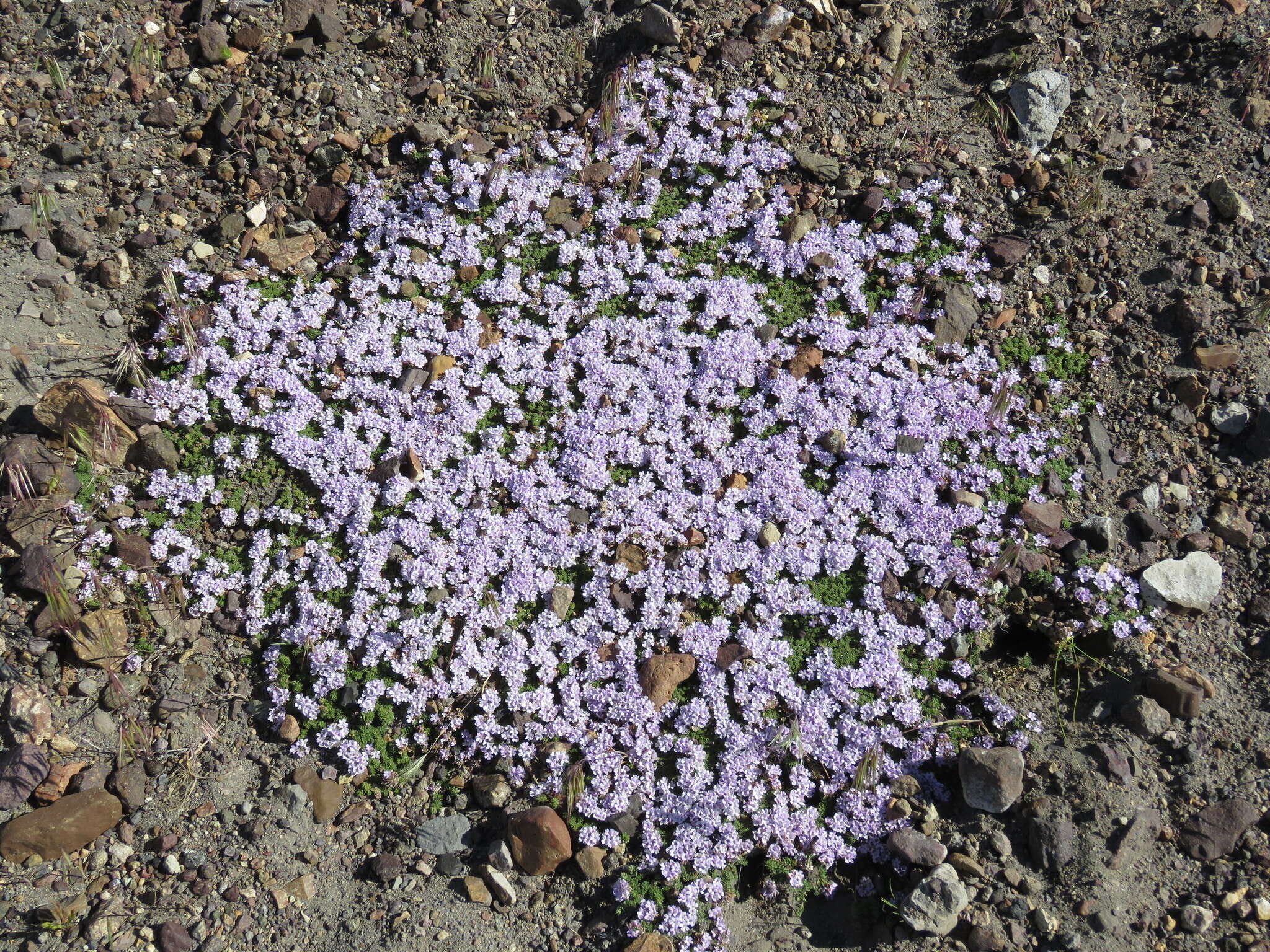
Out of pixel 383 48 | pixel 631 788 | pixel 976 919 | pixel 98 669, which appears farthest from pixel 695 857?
pixel 383 48

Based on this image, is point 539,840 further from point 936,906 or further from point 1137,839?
point 1137,839

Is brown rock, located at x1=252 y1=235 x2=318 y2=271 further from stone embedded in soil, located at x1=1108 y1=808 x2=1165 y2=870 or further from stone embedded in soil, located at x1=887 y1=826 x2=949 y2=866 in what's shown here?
stone embedded in soil, located at x1=1108 y1=808 x2=1165 y2=870

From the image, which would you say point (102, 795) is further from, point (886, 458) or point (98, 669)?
point (886, 458)

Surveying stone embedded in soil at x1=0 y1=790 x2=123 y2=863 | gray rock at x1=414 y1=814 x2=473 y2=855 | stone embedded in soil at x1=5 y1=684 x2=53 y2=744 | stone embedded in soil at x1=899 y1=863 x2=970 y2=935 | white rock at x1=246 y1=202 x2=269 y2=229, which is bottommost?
stone embedded in soil at x1=0 y1=790 x2=123 y2=863

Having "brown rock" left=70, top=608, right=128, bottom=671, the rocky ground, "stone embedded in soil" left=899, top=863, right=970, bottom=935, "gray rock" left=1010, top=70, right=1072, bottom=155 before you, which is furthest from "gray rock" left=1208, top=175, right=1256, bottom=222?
"brown rock" left=70, top=608, right=128, bottom=671

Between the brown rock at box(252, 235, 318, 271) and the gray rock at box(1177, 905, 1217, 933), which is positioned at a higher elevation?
the brown rock at box(252, 235, 318, 271)

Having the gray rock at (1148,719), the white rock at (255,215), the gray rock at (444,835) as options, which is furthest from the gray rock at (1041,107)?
the gray rock at (444,835)
